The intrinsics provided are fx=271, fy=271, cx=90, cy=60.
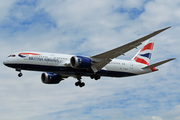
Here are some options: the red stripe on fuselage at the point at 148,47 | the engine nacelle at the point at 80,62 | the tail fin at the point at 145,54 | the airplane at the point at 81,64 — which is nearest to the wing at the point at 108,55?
the airplane at the point at 81,64

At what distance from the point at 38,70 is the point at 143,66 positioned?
16.4 meters

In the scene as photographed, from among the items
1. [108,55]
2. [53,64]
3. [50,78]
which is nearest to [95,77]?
[108,55]

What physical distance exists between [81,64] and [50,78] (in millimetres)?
9455

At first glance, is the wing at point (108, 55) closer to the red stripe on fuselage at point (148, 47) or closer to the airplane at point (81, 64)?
the airplane at point (81, 64)

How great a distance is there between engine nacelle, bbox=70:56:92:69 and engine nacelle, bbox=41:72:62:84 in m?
8.48

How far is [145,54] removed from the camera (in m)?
45.0

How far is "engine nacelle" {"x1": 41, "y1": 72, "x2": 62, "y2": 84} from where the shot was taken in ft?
138

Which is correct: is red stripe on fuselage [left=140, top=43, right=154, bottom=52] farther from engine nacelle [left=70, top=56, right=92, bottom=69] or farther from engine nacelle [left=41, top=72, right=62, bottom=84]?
engine nacelle [left=41, top=72, right=62, bottom=84]

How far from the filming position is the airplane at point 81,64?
33.7m

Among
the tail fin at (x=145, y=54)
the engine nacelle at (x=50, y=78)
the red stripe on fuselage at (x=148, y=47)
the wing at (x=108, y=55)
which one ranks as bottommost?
the engine nacelle at (x=50, y=78)

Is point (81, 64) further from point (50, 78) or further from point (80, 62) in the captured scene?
point (50, 78)

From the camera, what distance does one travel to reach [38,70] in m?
34.3

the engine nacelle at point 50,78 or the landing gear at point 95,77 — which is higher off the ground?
the engine nacelle at point 50,78

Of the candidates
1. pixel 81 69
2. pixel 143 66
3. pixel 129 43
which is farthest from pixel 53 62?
pixel 143 66
